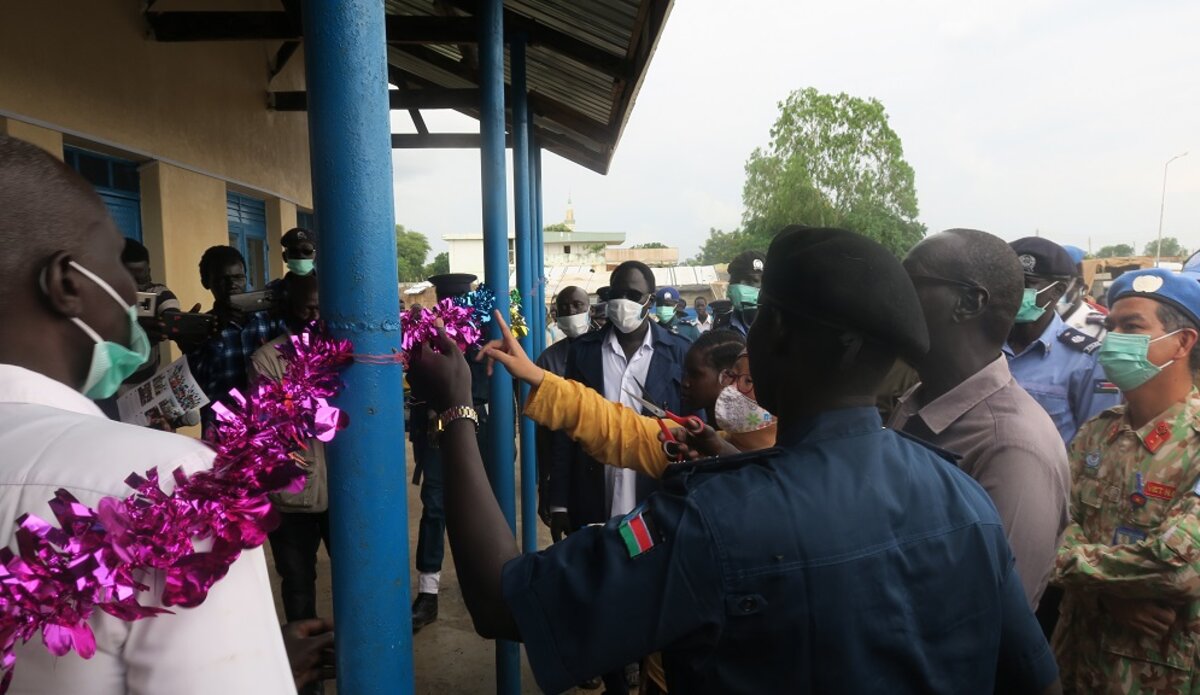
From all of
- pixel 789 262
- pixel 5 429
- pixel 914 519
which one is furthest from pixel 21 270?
pixel 914 519

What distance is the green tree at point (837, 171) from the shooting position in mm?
46406

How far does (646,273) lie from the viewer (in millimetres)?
4184

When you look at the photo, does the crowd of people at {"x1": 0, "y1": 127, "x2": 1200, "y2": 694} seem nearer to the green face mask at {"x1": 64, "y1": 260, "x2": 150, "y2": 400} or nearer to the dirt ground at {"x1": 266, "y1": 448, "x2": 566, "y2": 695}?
the green face mask at {"x1": 64, "y1": 260, "x2": 150, "y2": 400}

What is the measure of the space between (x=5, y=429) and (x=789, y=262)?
114 cm

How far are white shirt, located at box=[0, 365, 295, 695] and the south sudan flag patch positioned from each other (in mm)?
506

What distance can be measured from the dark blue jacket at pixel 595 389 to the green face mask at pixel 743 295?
2.85 feet

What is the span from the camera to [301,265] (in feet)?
10.4

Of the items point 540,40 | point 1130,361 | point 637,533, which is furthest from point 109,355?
point 540,40

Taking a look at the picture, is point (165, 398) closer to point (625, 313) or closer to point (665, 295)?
point (625, 313)

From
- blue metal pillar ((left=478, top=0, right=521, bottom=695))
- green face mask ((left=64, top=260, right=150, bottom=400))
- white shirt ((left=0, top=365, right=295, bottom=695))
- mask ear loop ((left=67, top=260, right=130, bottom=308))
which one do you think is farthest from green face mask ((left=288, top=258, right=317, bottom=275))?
white shirt ((left=0, top=365, right=295, bottom=695))

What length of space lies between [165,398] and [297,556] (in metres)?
1.03

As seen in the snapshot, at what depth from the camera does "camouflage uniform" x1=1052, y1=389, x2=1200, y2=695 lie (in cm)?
200

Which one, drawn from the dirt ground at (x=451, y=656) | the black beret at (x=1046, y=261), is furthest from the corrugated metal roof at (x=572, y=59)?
the dirt ground at (x=451, y=656)

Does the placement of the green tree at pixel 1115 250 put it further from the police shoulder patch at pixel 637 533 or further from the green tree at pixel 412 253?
the police shoulder patch at pixel 637 533
